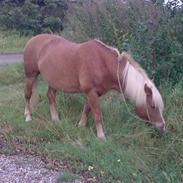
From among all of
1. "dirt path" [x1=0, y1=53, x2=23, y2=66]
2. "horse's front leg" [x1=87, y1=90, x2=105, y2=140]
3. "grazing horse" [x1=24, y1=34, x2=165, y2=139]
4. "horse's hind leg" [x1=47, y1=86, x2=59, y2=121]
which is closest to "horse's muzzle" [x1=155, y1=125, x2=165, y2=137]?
"grazing horse" [x1=24, y1=34, x2=165, y2=139]

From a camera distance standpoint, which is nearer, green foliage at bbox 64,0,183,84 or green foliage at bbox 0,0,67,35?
green foliage at bbox 64,0,183,84

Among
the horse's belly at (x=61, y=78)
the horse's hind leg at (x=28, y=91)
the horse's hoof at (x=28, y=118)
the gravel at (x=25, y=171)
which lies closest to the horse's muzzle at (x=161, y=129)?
the horse's belly at (x=61, y=78)

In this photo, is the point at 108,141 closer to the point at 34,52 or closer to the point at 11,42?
the point at 34,52

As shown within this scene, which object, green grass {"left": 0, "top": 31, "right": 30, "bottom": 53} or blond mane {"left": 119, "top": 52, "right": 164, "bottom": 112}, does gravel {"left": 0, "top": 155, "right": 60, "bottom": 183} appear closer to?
blond mane {"left": 119, "top": 52, "right": 164, "bottom": 112}

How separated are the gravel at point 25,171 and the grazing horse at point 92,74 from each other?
1.15m

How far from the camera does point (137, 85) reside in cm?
696

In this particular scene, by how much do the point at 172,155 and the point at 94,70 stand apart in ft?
5.65

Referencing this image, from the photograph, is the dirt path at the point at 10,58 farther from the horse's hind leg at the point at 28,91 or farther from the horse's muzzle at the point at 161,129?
the horse's muzzle at the point at 161,129

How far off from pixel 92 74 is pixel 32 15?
592 inches

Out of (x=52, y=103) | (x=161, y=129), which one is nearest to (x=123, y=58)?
(x=161, y=129)

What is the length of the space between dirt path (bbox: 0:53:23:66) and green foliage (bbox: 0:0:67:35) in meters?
3.12

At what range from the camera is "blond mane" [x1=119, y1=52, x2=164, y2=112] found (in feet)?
22.6

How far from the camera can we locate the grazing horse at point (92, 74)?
698 centimetres

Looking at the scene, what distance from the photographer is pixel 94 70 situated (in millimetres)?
7348
